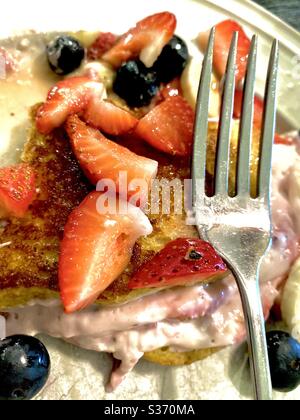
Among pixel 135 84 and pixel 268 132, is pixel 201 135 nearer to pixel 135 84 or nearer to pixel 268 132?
pixel 268 132

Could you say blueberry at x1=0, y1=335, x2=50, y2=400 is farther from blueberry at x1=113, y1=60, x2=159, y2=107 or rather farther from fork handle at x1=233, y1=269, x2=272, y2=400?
blueberry at x1=113, y1=60, x2=159, y2=107

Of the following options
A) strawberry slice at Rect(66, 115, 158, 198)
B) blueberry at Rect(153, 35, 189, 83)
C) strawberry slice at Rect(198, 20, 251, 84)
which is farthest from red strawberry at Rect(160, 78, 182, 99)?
strawberry slice at Rect(66, 115, 158, 198)

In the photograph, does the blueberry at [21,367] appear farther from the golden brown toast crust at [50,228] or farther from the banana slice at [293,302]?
the banana slice at [293,302]

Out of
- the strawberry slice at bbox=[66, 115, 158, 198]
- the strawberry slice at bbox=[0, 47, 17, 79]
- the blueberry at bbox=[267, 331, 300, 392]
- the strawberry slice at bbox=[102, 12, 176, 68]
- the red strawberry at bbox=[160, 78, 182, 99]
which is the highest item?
the strawberry slice at bbox=[102, 12, 176, 68]

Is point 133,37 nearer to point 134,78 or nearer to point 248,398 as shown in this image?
point 134,78

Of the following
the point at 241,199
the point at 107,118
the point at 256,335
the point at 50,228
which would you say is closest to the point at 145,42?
the point at 107,118

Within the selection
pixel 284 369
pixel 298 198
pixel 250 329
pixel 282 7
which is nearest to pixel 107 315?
pixel 250 329
